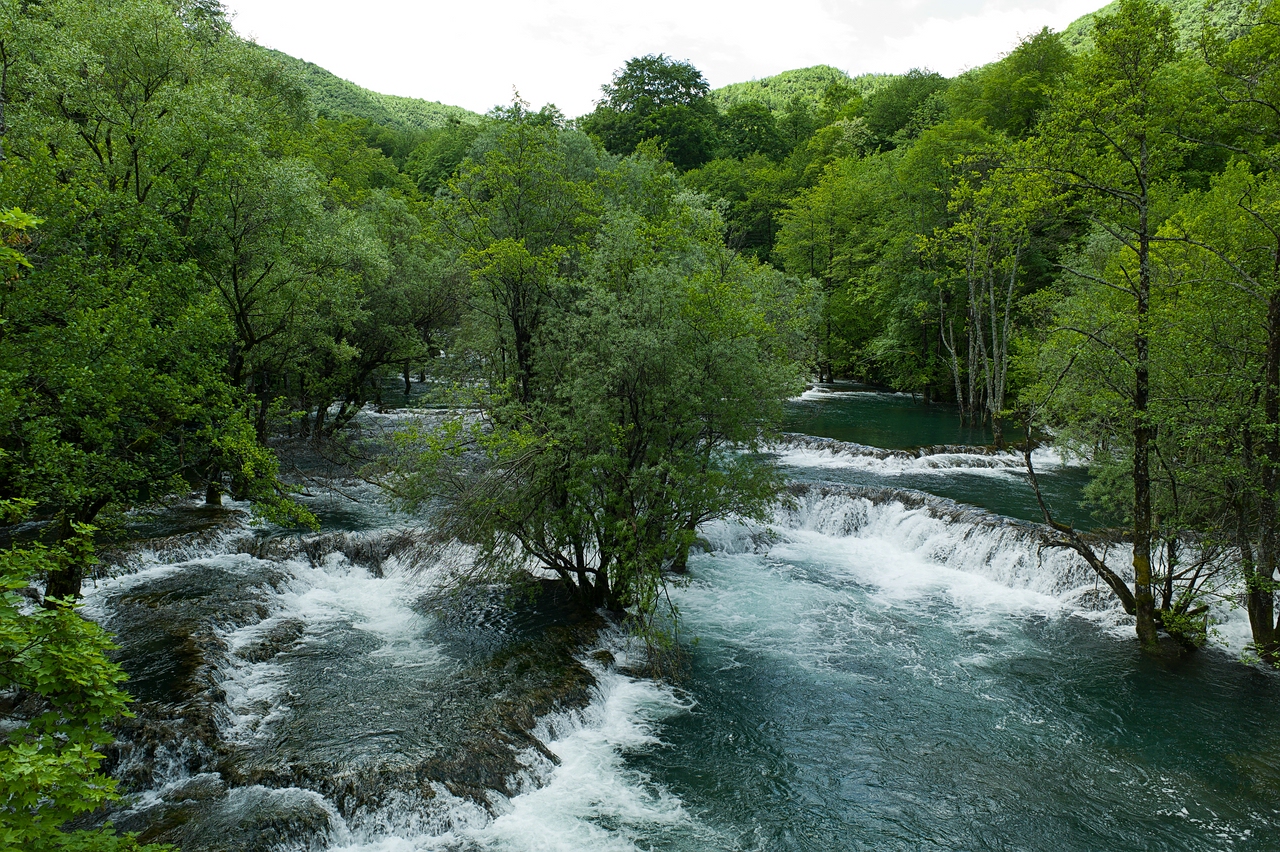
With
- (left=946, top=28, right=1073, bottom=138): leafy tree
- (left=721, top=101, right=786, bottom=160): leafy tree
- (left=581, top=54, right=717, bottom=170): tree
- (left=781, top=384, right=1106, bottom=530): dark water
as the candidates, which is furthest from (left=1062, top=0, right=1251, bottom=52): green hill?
(left=581, top=54, right=717, bottom=170): tree

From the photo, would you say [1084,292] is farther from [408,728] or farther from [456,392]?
[408,728]

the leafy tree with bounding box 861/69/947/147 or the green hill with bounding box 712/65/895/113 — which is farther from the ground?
the green hill with bounding box 712/65/895/113

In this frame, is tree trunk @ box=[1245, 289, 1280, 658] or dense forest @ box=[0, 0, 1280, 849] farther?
tree trunk @ box=[1245, 289, 1280, 658]

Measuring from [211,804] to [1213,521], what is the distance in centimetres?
1638

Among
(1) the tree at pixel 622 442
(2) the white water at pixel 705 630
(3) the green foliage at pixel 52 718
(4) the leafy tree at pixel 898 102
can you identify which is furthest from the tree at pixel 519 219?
(4) the leafy tree at pixel 898 102

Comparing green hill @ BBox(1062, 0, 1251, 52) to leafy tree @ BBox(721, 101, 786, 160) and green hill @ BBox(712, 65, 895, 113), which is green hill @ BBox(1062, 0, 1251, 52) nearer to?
leafy tree @ BBox(721, 101, 786, 160)

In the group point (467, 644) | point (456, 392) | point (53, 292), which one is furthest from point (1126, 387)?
point (53, 292)

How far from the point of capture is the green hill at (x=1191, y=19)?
36.3 feet

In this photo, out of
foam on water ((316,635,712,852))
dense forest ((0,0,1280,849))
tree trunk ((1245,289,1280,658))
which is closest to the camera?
foam on water ((316,635,712,852))

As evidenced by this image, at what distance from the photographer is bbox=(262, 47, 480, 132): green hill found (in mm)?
111469

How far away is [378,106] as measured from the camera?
129875 millimetres

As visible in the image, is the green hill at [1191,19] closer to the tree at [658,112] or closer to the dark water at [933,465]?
the dark water at [933,465]

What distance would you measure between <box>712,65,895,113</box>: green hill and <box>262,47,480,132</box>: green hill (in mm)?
50185

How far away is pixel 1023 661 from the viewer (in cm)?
1305
